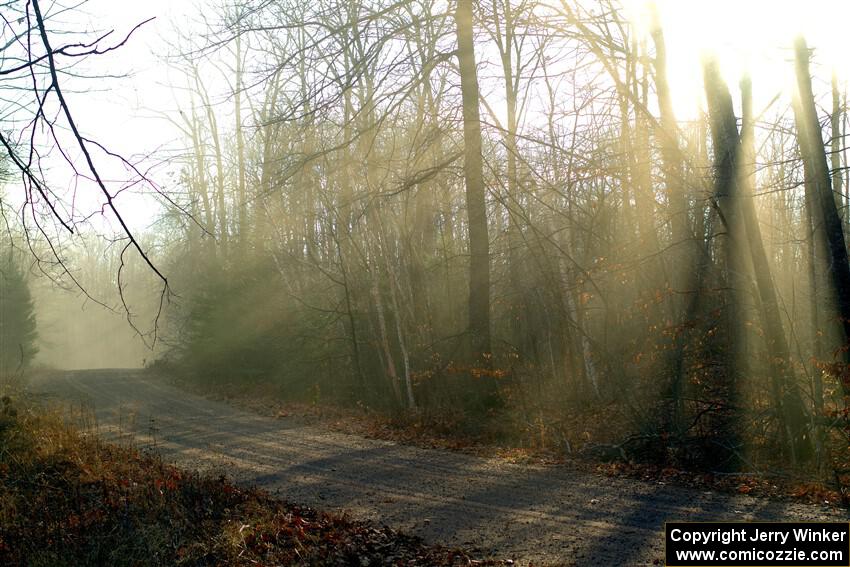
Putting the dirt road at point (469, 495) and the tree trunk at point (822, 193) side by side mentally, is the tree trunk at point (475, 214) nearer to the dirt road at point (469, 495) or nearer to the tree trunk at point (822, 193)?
the dirt road at point (469, 495)

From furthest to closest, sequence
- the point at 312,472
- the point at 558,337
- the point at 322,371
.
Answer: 1. the point at 322,371
2. the point at 558,337
3. the point at 312,472

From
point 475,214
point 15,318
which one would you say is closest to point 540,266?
point 475,214

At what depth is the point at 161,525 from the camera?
7035 mm

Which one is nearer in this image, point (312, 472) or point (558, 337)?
point (312, 472)

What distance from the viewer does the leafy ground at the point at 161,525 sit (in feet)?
20.5

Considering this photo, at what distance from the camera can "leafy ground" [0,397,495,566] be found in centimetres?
625

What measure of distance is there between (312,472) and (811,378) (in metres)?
6.99

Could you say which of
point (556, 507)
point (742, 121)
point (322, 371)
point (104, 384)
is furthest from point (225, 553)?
point (104, 384)

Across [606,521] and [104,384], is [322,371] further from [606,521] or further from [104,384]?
[606,521]

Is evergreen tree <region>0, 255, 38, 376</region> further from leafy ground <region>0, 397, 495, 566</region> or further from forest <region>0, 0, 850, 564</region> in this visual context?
leafy ground <region>0, 397, 495, 566</region>

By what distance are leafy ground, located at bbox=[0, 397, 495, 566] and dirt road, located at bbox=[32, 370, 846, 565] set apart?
531 millimetres

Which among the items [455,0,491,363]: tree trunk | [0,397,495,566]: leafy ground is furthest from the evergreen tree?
[0,397,495,566]: leafy ground

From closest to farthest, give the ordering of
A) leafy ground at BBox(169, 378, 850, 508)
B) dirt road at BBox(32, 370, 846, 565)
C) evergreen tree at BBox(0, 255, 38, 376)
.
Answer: dirt road at BBox(32, 370, 846, 565) → leafy ground at BBox(169, 378, 850, 508) → evergreen tree at BBox(0, 255, 38, 376)

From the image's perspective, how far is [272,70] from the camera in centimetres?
1166
